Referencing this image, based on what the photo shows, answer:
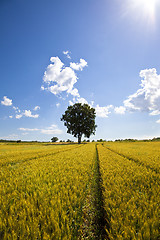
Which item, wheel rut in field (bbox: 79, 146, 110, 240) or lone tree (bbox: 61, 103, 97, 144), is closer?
wheel rut in field (bbox: 79, 146, 110, 240)

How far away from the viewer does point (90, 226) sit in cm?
188

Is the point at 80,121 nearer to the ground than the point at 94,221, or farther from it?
farther from it

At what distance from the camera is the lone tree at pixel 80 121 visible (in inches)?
1840

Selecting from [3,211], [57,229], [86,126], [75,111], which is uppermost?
[75,111]

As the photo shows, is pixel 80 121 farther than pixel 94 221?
Yes

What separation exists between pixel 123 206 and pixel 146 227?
61 cm

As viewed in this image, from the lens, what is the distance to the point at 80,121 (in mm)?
47062

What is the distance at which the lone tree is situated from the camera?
153 feet

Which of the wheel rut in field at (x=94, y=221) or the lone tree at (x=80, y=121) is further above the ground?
the lone tree at (x=80, y=121)

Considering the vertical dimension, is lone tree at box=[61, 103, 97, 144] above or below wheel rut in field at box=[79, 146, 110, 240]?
above

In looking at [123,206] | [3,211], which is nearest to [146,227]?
[123,206]

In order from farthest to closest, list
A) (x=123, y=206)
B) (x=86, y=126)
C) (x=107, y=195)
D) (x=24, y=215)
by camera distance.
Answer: (x=86, y=126)
(x=107, y=195)
(x=123, y=206)
(x=24, y=215)

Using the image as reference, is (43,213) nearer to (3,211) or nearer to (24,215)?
(24,215)

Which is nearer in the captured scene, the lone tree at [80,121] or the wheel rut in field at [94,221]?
the wheel rut in field at [94,221]
